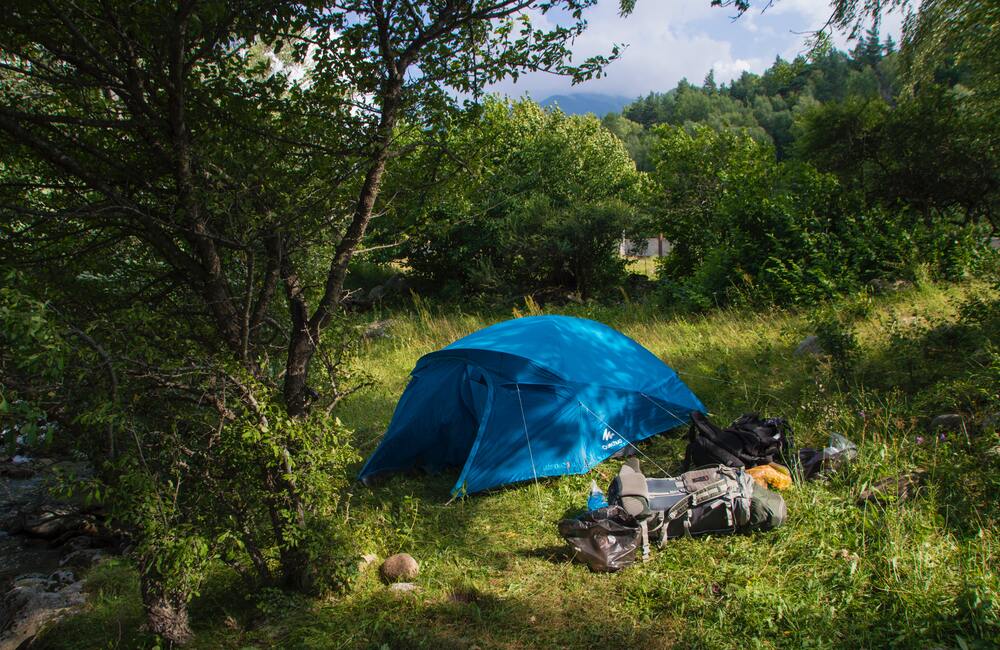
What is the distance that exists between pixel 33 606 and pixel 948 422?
7009 mm

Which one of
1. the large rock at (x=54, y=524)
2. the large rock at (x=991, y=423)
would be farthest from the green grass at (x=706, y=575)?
the large rock at (x=54, y=524)

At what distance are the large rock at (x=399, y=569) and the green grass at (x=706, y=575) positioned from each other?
3.3 inches

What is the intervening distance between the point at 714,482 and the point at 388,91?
3.42 metres

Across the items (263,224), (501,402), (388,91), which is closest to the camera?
(263,224)

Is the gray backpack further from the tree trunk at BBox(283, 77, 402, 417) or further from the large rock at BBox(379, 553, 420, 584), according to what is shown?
the tree trunk at BBox(283, 77, 402, 417)

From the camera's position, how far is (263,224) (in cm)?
342

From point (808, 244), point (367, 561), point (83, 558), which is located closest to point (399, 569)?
point (367, 561)

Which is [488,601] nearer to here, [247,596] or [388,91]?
[247,596]

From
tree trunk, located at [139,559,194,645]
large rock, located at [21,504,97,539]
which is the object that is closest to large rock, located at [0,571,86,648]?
large rock, located at [21,504,97,539]

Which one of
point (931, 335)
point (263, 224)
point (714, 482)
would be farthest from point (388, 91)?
point (931, 335)

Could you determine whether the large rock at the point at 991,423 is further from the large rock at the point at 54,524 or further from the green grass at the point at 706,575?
the large rock at the point at 54,524

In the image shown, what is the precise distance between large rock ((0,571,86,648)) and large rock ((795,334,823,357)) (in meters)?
7.19

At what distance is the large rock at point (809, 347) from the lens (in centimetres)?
716

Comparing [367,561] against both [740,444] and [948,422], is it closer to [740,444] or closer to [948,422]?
[740,444]
